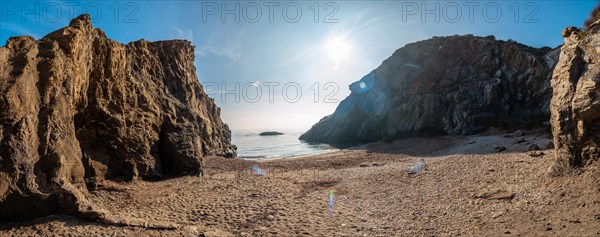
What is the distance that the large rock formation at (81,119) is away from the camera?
8672 millimetres

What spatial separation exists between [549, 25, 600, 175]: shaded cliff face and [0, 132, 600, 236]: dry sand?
798 mm

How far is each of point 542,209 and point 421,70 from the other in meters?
51.0

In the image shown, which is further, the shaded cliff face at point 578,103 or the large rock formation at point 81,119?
the shaded cliff face at point 578,103

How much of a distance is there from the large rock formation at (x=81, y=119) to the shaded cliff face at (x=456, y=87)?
4140 centimetres

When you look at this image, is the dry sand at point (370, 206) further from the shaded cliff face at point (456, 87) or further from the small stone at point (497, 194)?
the shaded cliff face at point (456, 87)

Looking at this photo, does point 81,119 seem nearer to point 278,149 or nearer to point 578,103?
point 578,103

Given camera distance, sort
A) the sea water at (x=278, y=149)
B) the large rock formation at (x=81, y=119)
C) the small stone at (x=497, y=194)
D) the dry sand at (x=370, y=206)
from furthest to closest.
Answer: the sea water at (x=278, y=149) < the small stone at (x=497, y=194) < the large rock formation at (x=81, y=119) < the dry sand at (x=370, y=206)

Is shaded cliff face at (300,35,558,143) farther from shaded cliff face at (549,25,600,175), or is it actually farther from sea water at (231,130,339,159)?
shaded cliff face at (549,25,600,175)

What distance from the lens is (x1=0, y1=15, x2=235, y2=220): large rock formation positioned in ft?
28.5

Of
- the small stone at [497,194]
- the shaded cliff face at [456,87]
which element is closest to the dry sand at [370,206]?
the small stone at [497,194]

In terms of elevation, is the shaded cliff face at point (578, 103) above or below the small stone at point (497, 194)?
above

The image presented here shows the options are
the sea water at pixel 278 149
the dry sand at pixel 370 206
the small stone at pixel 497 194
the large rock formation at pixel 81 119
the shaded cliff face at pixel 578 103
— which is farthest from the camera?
the sea water at pixel 278 149

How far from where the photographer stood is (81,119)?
13586mm

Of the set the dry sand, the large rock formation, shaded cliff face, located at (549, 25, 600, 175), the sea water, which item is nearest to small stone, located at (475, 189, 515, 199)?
the dry sand
